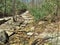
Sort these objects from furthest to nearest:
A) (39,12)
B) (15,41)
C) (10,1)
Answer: (10,1) → (39,12) → (15,41)

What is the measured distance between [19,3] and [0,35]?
1524 centimetres

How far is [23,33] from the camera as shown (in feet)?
48.2

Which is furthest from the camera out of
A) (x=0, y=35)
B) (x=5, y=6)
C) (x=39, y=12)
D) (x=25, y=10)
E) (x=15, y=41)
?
(x=25, y=10)

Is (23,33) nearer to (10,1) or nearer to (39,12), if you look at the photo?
(39,12)

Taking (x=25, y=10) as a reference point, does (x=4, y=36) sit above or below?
above

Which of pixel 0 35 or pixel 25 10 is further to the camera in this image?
pixel 25 10

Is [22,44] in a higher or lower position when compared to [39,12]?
lower

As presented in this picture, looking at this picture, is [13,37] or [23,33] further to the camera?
[23,33]

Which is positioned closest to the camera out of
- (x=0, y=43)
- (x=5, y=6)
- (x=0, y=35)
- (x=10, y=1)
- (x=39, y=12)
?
(x=0, y=43)

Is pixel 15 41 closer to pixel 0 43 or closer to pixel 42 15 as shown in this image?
pixel 0 43

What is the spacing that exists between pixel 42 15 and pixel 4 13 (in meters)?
8.51

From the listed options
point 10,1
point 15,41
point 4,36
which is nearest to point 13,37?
point 15,41

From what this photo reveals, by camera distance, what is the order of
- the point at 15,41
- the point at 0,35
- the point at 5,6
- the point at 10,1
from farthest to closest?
the point at 10,1
the point at 5,6
the point at 15,41
the point at 0,35

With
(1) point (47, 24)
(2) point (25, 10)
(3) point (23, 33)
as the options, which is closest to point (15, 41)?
(3) point (23, 33)
